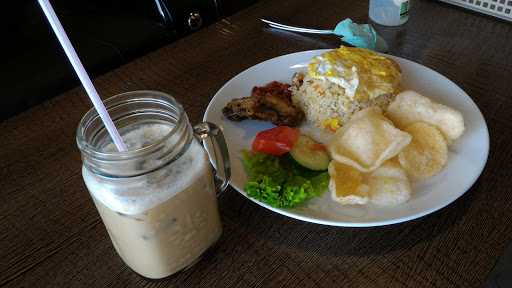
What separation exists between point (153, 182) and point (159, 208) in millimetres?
40

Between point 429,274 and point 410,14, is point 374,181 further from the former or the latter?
point 410,14

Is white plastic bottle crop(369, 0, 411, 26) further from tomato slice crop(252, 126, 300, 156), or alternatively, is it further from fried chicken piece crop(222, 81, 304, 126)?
tomato slice crop(252, 126, 300, 156)

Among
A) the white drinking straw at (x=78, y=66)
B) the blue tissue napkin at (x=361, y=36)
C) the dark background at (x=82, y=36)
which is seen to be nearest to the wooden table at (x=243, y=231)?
the blue tissue napkin at (x=361, y=36)

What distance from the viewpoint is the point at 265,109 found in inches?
44.5

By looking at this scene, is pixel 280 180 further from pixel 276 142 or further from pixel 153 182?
pixel 153 182

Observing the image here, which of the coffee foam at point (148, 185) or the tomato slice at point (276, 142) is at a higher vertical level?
the coffee foam at point (148, 185)

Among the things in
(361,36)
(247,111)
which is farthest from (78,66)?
(361,36)

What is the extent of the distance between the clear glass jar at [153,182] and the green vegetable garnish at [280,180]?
0.08 m

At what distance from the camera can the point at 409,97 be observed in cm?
100

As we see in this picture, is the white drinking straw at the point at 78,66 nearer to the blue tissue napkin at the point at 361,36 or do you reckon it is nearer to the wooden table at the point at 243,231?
the wooden table at the point at 243,231

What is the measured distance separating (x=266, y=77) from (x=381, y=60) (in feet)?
1.09

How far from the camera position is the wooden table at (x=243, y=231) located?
78 cm

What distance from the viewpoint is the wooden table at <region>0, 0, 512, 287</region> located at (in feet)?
2.56

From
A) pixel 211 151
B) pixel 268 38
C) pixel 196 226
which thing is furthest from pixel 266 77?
pixel 196 226
